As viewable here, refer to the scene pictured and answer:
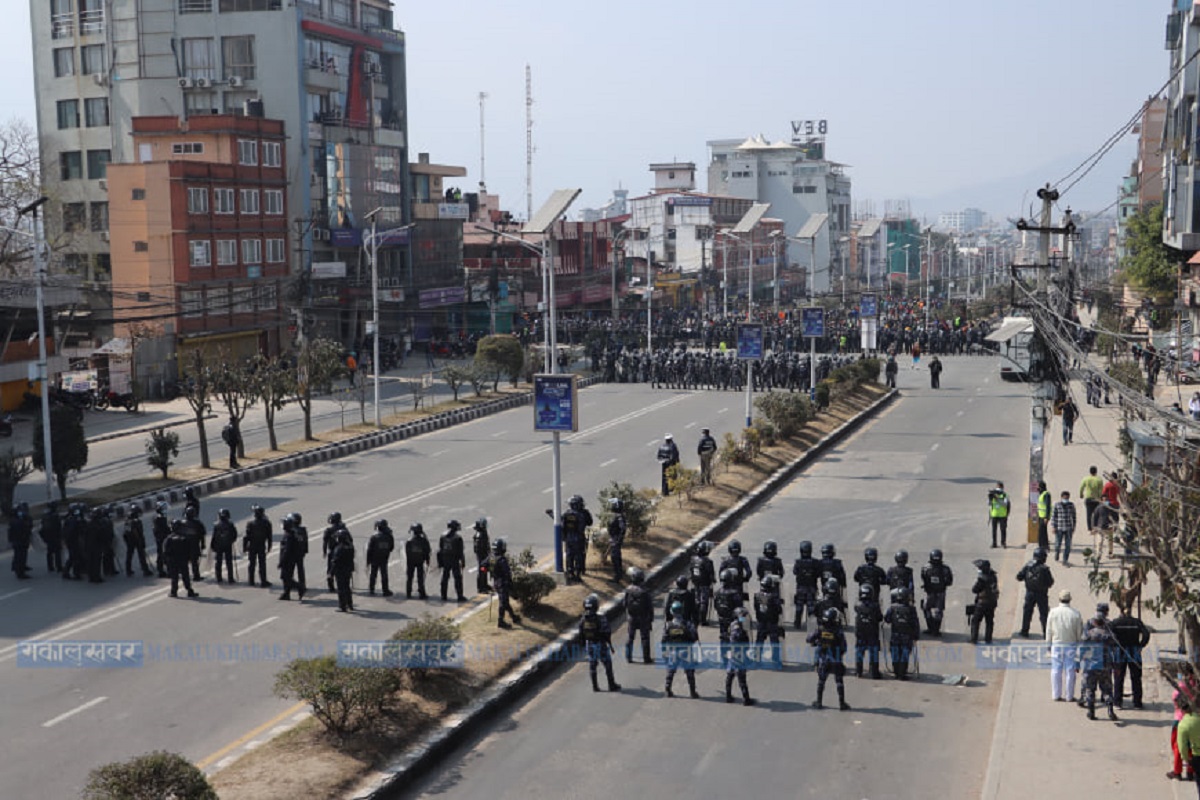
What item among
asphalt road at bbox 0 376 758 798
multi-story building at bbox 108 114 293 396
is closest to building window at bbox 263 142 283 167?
multi-story building at bbox 108 114 293 396

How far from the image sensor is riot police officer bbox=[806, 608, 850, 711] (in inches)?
515

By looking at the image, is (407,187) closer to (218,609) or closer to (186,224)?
(186,224)

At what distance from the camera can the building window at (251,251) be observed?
50.5 m

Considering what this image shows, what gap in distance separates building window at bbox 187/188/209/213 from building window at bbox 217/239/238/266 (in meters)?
1.48

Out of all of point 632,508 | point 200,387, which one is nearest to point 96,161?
point 200,387

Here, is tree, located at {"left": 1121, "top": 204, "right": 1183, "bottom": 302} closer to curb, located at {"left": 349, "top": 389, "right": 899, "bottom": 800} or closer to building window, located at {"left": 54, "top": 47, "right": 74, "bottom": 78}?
curb, located at {"left": 349, "top": 389, "right": 899, "bottom": 800}

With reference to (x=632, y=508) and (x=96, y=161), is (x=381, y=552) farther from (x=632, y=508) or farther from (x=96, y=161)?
(x=96, y=161)

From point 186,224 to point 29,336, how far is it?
8141 mm

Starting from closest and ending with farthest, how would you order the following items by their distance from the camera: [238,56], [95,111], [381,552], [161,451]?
[381,552]
[161,451]
[238,56]
[95,111]

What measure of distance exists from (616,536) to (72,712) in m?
7.68

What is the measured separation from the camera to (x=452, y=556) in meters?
17.3

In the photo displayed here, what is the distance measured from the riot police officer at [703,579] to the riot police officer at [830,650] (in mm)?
2937

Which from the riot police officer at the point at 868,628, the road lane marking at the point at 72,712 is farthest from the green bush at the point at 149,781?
the riot police officer at the point at 868,628

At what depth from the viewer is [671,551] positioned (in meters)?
20.4
